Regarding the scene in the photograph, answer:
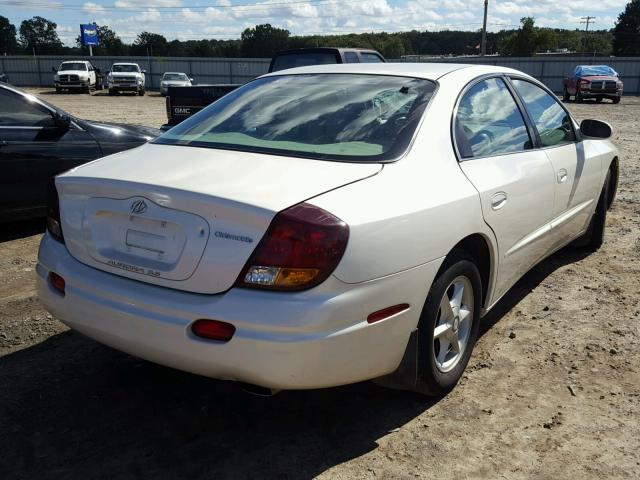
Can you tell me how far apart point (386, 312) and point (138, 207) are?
108 centimetres

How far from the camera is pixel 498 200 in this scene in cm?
313

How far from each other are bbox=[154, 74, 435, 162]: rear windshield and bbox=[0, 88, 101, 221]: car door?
288 centimetres

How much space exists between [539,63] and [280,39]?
183 ft

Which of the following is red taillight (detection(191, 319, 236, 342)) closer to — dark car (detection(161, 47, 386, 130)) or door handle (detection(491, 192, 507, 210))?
door handle (detection(491, 192, 507, 210))

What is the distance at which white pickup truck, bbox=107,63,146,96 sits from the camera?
114 feet

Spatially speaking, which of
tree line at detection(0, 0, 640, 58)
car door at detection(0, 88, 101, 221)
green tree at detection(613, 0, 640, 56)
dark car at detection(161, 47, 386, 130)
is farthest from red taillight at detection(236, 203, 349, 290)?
green tree at detection(613, 0, 640, 56)

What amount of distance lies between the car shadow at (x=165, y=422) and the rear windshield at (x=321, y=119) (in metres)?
1.20

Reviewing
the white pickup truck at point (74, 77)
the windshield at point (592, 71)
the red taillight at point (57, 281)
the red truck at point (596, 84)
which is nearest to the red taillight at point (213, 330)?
the red taillight at point (57, 281)

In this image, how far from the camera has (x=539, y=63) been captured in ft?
136

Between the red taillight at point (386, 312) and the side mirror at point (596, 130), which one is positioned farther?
the side mirror at point (596, 130)

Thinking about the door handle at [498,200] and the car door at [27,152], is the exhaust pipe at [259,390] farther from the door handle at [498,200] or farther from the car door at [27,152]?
the car door at [27,152]

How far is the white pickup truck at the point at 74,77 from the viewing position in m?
35.2

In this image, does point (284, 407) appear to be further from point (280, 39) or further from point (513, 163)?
point (280, 39)

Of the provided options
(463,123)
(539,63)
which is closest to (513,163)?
(463,123)
